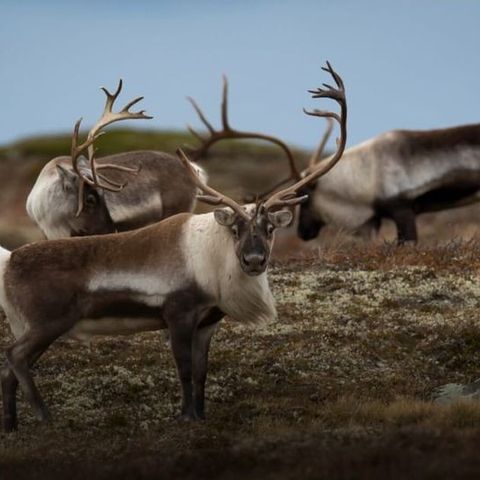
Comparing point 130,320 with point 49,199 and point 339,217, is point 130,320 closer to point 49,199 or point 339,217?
point 49,199

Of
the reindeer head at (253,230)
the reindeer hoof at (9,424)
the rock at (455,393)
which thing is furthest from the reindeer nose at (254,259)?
the reindeer hoof at (9,424)

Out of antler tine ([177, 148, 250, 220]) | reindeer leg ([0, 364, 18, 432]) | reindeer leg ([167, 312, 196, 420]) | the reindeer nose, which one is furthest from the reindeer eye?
the reindeer nose

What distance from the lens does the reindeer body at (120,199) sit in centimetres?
1395

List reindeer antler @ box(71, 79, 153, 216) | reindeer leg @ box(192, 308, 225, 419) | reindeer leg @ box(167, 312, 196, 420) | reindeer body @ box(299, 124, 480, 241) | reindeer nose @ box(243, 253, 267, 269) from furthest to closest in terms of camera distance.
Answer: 1. reindeer body @ box(299, 124, 480, 241)
2. reindeer antler @ box(71, 79, 153, 216)
3. reindeer leg @ box(192, 308, 225, 419)
4. reindeer leg @ box(167, 312, 196, 420)
5. reindeer nose @ box(243, 253, 267, 269)

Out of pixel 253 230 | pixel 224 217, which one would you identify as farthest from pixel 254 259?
pixel 224 217

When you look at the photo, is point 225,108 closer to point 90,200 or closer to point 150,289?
point 90,200

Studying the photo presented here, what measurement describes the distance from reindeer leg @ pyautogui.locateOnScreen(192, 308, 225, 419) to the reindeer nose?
24.2 inches

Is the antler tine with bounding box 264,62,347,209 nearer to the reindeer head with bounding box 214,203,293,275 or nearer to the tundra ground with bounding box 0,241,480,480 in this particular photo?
the reindeer head with bounding box 214,203,293,275

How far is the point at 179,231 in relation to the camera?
32.6 ft

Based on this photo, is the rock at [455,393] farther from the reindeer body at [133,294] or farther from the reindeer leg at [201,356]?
the reindeer leg at [201,356]

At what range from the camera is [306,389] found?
34.8 ft

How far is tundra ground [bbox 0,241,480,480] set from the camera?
24.6 feet

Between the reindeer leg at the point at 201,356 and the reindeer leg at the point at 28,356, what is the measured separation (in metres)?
1.05

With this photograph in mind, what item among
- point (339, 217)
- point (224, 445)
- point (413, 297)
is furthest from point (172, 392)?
point (339, 217)
